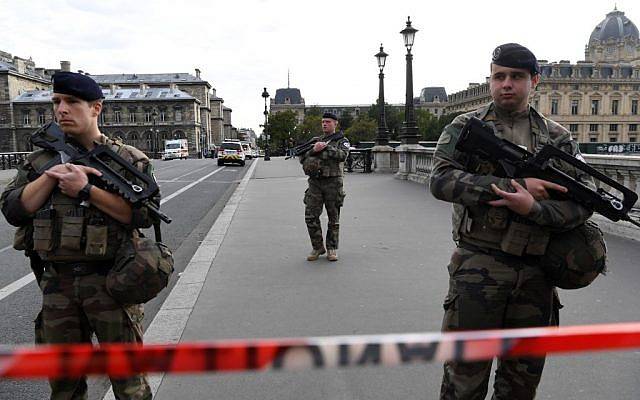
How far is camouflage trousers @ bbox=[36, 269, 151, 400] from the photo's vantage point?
8.38 feet

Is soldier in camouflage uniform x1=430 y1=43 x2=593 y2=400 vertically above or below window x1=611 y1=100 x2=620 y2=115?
below

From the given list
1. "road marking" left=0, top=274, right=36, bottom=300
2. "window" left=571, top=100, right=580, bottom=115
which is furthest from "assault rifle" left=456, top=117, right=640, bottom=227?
"window" left=571, top=100, right=580, bottom=115

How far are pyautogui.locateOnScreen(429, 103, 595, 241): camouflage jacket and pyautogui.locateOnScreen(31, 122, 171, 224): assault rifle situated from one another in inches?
55.5

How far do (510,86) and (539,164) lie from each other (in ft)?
1.32

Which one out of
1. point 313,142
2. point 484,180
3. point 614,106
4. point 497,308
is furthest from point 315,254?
point 614,106

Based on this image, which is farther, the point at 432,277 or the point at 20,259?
the point at 20,259

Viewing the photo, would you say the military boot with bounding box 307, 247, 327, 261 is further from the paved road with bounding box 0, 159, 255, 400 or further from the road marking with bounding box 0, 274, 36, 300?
the road marking with bounding box 0, 274, 36, 300

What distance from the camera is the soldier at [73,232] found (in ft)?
8.20

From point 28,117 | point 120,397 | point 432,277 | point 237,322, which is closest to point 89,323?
point 120,397

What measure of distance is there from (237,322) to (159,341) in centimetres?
70

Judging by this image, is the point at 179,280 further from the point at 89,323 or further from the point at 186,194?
the point at 186,194

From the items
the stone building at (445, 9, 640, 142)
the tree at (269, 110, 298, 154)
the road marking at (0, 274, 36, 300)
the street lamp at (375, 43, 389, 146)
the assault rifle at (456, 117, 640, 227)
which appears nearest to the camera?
the assault rifle at (456, 117, 640, 227)

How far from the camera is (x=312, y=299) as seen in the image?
525 cm

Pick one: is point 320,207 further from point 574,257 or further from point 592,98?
point 592,98
